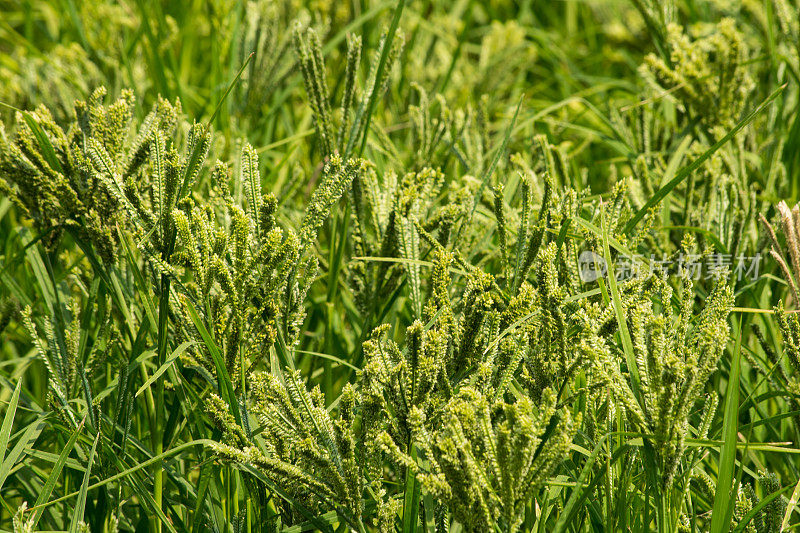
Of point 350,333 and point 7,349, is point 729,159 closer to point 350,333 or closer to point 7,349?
point 350,333

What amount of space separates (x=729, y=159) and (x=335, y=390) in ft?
4.53

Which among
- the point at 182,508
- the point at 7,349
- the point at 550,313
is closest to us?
the point at 550,313

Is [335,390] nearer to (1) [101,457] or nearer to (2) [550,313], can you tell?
(1) [101,457]

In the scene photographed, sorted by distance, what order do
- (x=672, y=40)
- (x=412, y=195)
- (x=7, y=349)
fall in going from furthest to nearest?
(x=672, y=40) < (x=7, y=349) < (x=412, y=195)

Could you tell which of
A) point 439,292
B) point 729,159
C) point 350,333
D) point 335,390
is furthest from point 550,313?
point 729,159

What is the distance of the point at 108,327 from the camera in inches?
67.7

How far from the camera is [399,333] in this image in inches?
87.3

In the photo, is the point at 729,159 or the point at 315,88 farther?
the point at 729,159

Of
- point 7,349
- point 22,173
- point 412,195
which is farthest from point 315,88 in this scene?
point 7,349

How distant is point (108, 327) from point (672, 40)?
2023mm

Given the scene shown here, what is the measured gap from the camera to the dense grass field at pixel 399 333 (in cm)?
126

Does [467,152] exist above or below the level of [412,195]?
above

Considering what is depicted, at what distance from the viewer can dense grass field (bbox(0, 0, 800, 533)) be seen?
1.26 m

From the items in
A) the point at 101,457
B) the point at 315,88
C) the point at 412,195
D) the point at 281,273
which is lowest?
the point at 101,457
